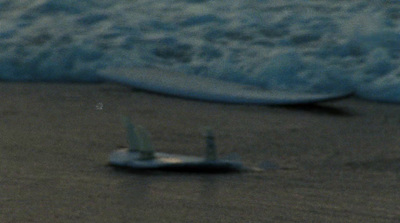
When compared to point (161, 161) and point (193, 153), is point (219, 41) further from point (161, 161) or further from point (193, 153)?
point (161, 161)

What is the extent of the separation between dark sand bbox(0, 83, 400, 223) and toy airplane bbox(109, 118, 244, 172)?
0.05 m

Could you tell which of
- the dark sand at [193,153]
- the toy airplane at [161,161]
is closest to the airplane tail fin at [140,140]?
the toy airplane at [161,161]

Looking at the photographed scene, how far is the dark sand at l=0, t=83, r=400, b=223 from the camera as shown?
2.86 metres

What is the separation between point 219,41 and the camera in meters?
5.79

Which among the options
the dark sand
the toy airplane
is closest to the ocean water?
the dark sand

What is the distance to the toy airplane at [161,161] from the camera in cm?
333

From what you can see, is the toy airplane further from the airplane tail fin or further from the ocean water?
the ocean water

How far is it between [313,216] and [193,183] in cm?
51

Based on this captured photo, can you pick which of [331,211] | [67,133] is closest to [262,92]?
[67,133]

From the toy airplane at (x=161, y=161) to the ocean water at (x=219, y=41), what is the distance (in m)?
1.73

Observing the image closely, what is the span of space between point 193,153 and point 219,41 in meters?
2.10

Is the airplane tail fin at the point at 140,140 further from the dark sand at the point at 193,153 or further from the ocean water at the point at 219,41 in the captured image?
the ocean water at the point at 219,41

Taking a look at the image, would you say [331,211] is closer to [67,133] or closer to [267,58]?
[67,133]

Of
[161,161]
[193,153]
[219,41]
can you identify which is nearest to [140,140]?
[161,161]
